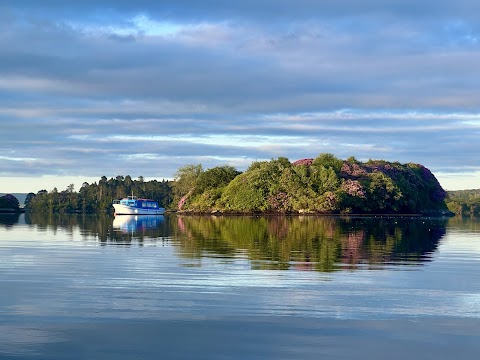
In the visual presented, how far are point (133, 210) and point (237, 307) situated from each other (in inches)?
5280

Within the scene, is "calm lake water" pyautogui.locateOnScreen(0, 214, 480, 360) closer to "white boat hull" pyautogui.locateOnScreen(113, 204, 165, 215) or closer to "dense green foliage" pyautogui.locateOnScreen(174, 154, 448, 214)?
"dense green foliage" pyautogui.locateOnScreen(174, 154, 448, 214)

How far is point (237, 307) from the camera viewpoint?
1752 cm

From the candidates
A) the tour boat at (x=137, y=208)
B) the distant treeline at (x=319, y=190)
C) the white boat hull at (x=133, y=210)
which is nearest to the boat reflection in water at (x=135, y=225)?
the distant treeline at (x=319, y=190)

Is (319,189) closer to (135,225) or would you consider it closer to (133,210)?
(133,210)

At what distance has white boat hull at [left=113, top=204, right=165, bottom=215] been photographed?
147 m

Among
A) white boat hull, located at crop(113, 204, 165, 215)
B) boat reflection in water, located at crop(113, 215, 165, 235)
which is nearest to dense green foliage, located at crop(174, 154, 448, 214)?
white boat hull, located at crop(113, 204, 165, 215)

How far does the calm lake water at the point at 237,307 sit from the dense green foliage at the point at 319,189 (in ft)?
309

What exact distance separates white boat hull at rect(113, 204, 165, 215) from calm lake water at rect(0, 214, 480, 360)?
11653cm

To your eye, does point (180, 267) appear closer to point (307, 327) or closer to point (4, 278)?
point (4, 278)

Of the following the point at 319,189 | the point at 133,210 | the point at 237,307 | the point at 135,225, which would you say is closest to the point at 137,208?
the point at 133,210

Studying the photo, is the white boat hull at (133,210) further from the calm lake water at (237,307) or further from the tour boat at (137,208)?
the calm lake water at (237,307)

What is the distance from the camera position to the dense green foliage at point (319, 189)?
125750 mm

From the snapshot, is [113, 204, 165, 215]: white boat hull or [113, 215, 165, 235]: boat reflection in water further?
[113, 204, 165, 215]: white boat hull

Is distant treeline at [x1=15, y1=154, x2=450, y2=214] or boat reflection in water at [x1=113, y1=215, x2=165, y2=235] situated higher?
distant treeline at [x1=15, y1=154, x2=450, y2=214]
